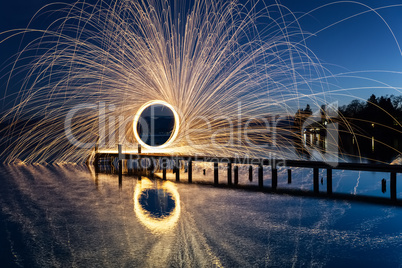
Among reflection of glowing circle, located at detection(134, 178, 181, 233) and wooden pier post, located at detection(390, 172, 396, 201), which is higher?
wooden pier post, located at detection(390, 172, 396, 201)

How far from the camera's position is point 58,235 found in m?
8.48

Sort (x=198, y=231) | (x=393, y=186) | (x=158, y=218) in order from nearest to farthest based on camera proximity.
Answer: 1. (x=198, y=231)
2. (x=158, y=218)
3. (x=393, y=186)

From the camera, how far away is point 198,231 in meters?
8.66

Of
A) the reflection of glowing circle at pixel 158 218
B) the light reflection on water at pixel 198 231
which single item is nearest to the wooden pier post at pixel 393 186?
the light reflection on water at pixel 198 231

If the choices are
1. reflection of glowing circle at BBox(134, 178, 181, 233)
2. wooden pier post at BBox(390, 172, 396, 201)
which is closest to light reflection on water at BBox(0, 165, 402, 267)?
reflection of glowing circle at BBox(134, 178, 181, 233)

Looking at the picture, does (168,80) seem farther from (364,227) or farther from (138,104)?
(364,227)

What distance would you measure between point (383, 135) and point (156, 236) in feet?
Answer: 214

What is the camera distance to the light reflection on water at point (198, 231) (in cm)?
689

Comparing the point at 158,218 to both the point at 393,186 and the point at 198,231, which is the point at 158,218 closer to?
the point at 198,231

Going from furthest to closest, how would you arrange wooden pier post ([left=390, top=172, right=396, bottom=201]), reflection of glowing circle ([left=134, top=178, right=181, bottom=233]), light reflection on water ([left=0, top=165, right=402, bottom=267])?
wooden pier post ([left=390, top=172, right=396, bottom=201])
reflection of glowing circle ([left=134, top=178, right=181, bottom=233])
light reflection on water ([left=0, top=165, right=402, bottom=267])

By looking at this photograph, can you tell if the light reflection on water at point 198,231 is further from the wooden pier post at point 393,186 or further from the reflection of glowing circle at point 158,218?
the wooden pier post at point 393,186

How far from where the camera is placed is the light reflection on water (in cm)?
689

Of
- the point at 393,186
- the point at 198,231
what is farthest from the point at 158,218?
the point at 393,186

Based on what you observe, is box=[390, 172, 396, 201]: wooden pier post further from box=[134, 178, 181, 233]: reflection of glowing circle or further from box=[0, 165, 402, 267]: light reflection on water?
box=[134, 178, 181, 233]: reflection of glowing circle
